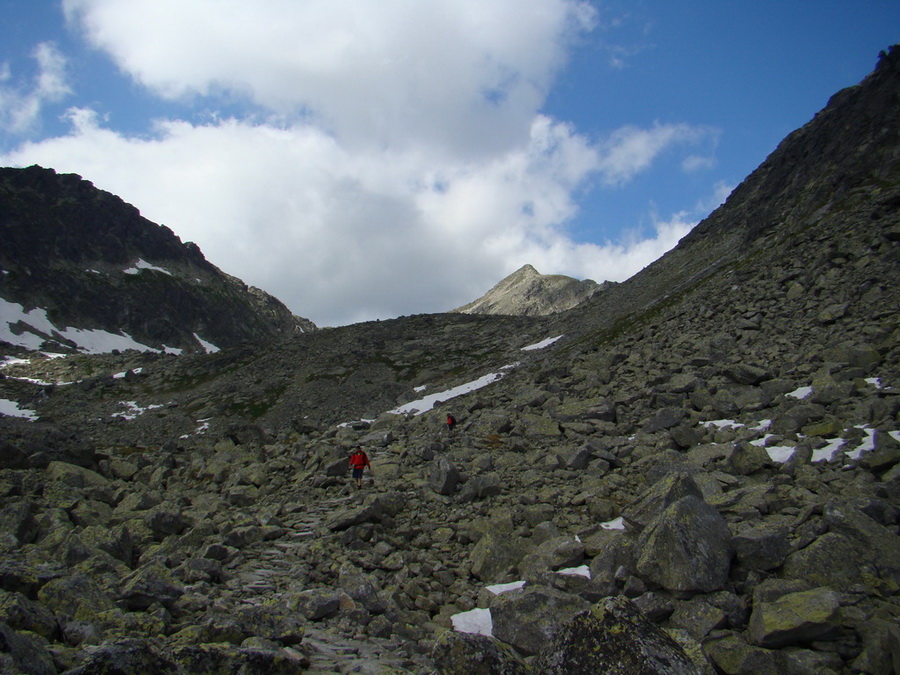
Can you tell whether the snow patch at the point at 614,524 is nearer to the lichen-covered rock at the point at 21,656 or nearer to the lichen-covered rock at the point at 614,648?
the lichen-covered rock at the point at 614,648

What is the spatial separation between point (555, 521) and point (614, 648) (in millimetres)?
9304

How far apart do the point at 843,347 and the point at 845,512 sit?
41.9ft

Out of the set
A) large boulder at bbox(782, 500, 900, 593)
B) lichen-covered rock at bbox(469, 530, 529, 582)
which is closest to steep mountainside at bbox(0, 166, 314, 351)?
lichen-covered rock at bbox(469, 530, 529, 582)

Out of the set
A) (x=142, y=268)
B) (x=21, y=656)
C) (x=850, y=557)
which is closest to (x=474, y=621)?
(x=850, y=557)

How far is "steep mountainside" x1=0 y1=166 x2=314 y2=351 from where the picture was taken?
482ft

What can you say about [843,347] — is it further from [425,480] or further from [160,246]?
[160,246]

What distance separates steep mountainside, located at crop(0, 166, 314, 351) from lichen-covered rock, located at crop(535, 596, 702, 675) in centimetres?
16238

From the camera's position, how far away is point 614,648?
513cm

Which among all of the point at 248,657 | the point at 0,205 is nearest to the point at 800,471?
the point at 248,657

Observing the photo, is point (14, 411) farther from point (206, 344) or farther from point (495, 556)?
point (206, 344)

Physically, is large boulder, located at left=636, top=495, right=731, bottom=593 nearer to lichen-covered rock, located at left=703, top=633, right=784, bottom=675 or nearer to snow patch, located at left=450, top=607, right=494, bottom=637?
lichen-covered rock, located at left=703, top=633, right=784, bottom=675

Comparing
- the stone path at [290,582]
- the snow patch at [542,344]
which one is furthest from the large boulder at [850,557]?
the snow patch at [542,344]

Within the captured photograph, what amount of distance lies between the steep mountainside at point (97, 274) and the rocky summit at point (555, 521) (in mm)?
145992

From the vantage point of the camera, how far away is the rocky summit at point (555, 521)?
7262mm
